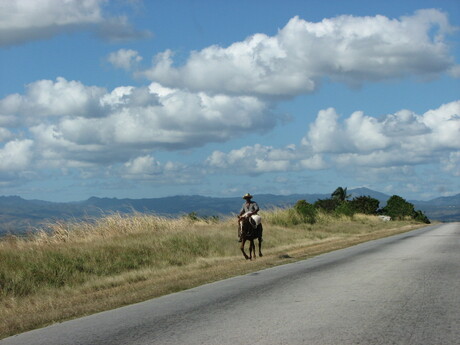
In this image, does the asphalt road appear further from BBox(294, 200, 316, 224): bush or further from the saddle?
BBox(294, 200, 316, 224): bush

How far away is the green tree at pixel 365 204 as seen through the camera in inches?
3829

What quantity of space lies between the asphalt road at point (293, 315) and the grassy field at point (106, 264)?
1351 mm

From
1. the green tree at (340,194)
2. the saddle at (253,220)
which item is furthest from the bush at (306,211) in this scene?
the green tree at (340,194)

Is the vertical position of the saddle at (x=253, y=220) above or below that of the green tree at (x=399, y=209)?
above

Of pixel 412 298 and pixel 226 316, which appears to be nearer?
pixel 226 316

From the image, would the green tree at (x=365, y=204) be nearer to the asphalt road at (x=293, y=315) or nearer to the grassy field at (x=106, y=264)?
the grassy field at (x=106, y=264)

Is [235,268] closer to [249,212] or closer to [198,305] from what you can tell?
[249,212]

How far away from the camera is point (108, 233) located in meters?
25.6

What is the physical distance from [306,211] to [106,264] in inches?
1258

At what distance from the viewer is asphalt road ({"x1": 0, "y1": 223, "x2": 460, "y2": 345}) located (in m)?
7.17

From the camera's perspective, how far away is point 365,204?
99.1 metres

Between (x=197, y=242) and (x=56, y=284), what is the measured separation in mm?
9394

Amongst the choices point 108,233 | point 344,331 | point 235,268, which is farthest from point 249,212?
point 344,331

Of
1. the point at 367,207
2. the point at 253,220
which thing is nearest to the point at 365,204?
the point at 367,207
